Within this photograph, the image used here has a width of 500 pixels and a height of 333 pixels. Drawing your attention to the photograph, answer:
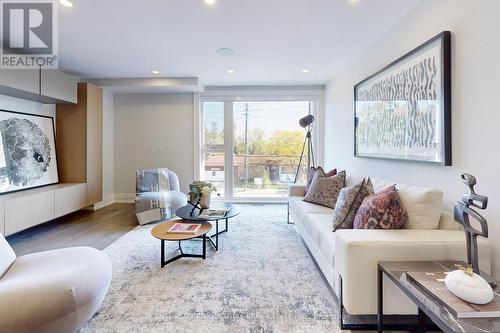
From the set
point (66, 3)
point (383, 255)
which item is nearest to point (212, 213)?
point (383, 255)

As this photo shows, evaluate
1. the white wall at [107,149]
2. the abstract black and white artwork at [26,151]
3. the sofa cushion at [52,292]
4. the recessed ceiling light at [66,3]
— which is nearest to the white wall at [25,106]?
the abstract black and white artwork at [26,151]

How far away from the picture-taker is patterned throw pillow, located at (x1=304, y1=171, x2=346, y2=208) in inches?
120

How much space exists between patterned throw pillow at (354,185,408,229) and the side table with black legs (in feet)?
1.06

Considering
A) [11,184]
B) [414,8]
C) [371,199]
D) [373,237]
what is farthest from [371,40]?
[11,184]

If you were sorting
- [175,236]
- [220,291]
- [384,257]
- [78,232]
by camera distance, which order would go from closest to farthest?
[384,257]
[220,291]
[175,236]
[78,232]

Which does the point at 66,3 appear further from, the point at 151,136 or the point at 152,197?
the point at 151,136

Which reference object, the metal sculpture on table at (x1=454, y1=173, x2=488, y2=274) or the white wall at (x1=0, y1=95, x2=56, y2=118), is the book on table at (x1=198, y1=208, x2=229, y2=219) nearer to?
the metal sculpture on table at (x1=454, y1=173, x2=488, y2=274)

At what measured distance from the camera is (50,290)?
4.32 feet

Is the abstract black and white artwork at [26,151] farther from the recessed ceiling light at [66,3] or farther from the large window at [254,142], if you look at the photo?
the large window at [254,142]

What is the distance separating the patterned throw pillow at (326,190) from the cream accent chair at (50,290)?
7.50ft

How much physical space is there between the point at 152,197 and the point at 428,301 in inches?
144

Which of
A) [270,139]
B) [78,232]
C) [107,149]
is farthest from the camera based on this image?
[270,139]

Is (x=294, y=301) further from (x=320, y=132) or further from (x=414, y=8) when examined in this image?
(x=320, y=132)

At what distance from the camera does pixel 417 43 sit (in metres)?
2.27
